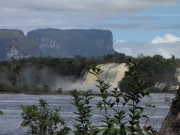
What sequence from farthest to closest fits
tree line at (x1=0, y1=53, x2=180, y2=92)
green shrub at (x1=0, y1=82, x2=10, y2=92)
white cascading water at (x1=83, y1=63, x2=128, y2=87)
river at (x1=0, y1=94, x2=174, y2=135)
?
green shrub at (x1=0, y1=82, x2=10, y2=92) → tree line at (x1=0, y1=53, x2=180, y2=92) → white cascading water at (x1=83, y1=63, x2=128, y2=87) → river at (x1=0, y1=94, x2=174, y2=135)

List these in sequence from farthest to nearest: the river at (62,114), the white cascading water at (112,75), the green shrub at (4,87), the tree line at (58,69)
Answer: the green shrub at (4,87)
the tree line at (58,69)
the white cascading water at (112,75)
the river at (62,114)

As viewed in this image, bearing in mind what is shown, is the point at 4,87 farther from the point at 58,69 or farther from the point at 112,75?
the point at 58,69

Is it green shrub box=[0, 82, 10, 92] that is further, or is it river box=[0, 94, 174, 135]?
green shrub box=[0, 82, 10, 92]

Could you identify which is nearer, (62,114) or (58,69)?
(62,114)

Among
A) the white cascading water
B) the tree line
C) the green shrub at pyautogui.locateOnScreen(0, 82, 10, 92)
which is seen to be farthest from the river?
the green shrub at pyautogui.locateOnScreen(0, 82, 10, 92)

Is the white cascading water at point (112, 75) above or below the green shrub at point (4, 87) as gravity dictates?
above

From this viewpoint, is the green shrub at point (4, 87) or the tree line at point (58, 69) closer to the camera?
the tree line at point (58, 69)

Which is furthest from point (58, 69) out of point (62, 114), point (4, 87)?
point (62, 114)

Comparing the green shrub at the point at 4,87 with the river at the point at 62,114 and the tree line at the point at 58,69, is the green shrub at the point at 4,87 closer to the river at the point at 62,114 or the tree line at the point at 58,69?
the tree line at the point at 58,69

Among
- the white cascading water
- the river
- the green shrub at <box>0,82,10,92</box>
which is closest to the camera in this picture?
the river

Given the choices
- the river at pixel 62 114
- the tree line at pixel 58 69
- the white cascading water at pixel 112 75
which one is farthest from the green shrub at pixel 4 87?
the river at pixel 62 114

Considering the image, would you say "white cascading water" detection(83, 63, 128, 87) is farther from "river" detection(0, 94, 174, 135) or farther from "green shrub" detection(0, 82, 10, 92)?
"river" detection(0, 94, 174, 135)

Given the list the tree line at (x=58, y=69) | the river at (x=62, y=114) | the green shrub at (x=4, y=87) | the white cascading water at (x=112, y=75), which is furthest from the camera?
the green shrub at (x=4, y=87)

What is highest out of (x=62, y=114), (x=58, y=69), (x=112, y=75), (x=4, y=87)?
(x=62, y=114)
